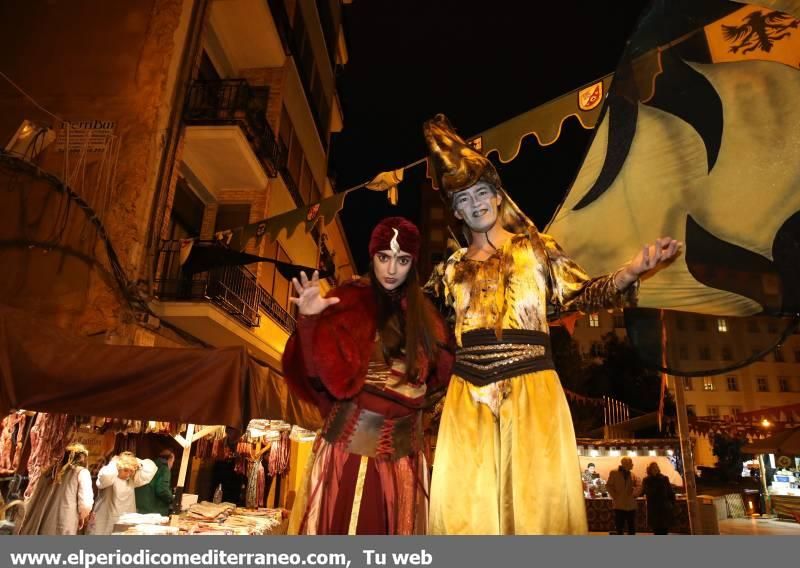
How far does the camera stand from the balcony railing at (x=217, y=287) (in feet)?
31.3

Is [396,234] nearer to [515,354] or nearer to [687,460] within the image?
[515,354]

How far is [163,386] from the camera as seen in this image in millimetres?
4641

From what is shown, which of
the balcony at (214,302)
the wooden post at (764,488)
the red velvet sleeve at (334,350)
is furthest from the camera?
the wooden post at (764,488)

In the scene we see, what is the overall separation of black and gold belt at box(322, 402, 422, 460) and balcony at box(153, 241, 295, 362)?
7721 millimetres

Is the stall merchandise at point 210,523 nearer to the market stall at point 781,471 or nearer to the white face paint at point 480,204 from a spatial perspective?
the white face paint at point 480,204

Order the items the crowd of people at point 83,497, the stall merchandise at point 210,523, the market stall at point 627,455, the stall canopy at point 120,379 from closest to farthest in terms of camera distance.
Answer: the stall canopy at point 120,379, the stall merchandise at point 210,523, the crowd of people at point 83,497, the market stall at point 627,455

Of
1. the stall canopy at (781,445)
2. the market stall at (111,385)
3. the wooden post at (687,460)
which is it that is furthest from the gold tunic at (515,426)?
the stall canopy at (781,445)

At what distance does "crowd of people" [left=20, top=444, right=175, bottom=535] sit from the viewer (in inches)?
216

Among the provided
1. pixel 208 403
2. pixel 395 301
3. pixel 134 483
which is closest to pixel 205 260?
pixel 134 483

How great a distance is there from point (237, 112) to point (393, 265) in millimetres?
9433

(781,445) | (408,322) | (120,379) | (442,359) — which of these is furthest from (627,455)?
(408,322)

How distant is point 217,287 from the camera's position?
1021 centimetres

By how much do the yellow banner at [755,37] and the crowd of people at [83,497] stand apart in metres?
6.67

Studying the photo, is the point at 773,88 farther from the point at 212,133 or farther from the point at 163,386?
the point at 212,133
